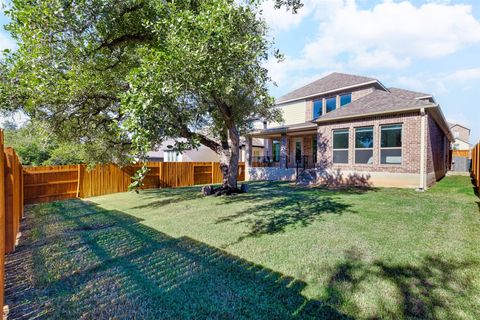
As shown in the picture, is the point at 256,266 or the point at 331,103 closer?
the point at 256,266

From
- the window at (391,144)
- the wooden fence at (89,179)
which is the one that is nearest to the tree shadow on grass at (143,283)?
the wooden fence at (89,179)

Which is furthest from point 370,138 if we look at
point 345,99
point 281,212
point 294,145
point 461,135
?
point 461,135

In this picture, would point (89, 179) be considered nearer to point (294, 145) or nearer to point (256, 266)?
point (256, 266)

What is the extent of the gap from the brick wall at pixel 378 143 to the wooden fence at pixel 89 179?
9.24 meters

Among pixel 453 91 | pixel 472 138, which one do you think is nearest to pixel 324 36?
pixel 453 91

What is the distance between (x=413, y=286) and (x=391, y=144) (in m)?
10.4

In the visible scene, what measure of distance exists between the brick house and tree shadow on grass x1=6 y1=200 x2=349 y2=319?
10.7 metres

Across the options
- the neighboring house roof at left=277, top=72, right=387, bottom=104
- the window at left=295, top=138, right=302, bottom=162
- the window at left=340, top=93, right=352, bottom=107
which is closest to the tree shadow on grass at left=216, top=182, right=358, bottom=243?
the window at left=295, top=138, right=302, bottom=162

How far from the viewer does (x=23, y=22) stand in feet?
21.9

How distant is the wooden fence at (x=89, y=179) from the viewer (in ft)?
36.8

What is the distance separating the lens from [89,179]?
12.8m

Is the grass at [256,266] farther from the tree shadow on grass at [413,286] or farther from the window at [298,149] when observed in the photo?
the window at [298,149]

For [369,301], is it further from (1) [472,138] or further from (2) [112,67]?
(1) [472,138]

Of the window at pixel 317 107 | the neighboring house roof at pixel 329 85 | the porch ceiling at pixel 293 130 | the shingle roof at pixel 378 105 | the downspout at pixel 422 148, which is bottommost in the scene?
the downspout at pixel 422 148
